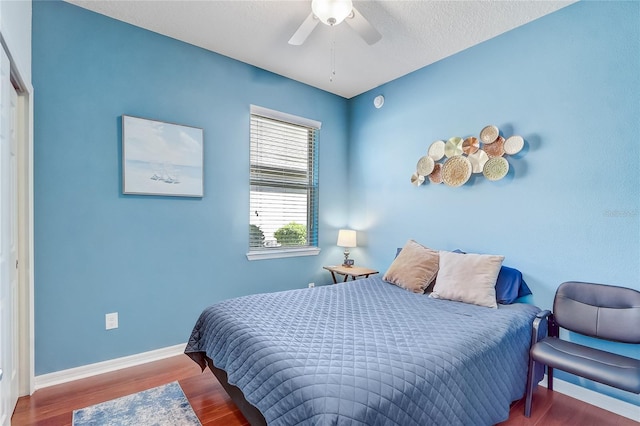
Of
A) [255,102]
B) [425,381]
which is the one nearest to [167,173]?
[255,102]

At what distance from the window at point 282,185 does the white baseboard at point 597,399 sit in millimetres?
2457

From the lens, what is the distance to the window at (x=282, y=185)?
3322mm

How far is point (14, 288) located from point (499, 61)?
3.88 meters

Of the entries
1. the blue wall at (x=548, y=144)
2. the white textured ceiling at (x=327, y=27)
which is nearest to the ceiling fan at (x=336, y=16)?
the white textured ceiling at (x=327, y=27)

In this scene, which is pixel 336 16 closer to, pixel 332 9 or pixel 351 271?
pixel 332 9

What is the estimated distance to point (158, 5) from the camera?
90.7 inches

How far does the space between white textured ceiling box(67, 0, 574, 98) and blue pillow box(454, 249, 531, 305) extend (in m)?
1.97

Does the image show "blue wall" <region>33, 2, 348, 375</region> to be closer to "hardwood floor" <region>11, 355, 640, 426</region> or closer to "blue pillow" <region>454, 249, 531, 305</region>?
"hardwood floor" <region>11, 355, 640, 426</region>

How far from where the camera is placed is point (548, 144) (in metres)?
2.36

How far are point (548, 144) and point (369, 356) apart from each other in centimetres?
212

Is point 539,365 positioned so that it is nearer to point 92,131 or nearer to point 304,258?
point 304,258

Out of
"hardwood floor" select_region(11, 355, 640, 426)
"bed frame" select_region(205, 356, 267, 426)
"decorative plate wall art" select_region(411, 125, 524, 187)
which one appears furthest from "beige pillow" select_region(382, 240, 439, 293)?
"bed frame" select_region(205, 356, 267, 426)

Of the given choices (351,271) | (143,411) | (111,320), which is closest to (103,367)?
(111,320)

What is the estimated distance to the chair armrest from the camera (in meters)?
2.05
